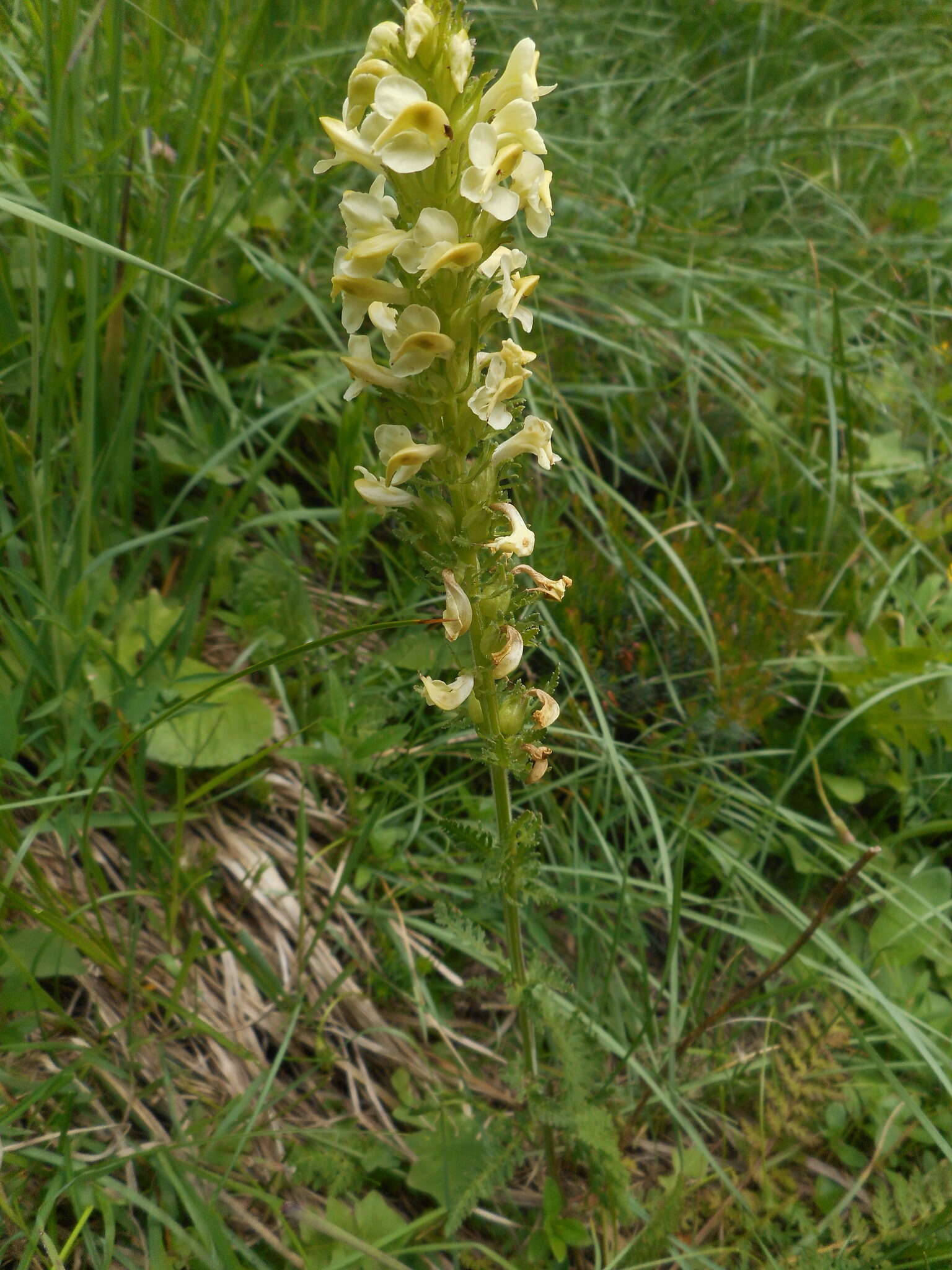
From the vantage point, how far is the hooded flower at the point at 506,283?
3.97 feet

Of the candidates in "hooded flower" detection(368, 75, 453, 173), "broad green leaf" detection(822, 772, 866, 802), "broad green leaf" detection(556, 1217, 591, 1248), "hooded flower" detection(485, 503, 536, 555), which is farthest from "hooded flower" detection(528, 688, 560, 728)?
"broad green leaf" detection(822, 772, 866, 802)

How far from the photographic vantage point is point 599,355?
3270 millimetres

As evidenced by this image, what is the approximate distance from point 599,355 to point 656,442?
421 millimetres

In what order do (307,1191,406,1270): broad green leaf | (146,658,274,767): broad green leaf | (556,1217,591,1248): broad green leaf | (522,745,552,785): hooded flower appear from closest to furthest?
(522,745,552,785): hooded flower, (307,1191,406,1270): broad green leaf, (556,1217,591,1248): broad green leaf, (146,658,274,767): broad green leaf

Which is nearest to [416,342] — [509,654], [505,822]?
[509,654]

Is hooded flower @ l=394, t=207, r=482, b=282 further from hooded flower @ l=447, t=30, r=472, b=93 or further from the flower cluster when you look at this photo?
hooded flower @ l=447, t=30, r=472, b=93

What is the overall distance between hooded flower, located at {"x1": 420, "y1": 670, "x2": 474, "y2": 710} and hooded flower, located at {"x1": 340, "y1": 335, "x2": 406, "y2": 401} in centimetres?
41

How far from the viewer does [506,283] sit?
3.96 feet

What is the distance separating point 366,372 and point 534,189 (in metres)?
0.35

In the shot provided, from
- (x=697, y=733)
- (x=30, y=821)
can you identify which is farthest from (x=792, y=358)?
(x=30, y=821)

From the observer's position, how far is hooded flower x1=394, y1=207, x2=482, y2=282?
1.10 metres

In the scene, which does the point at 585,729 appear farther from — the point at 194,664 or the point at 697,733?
the point at 194,664

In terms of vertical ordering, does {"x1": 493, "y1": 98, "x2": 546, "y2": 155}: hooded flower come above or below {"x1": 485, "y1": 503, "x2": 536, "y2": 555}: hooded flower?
above

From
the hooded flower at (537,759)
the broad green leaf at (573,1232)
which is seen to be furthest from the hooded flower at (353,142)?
the broad green leaf at (573,1232)
